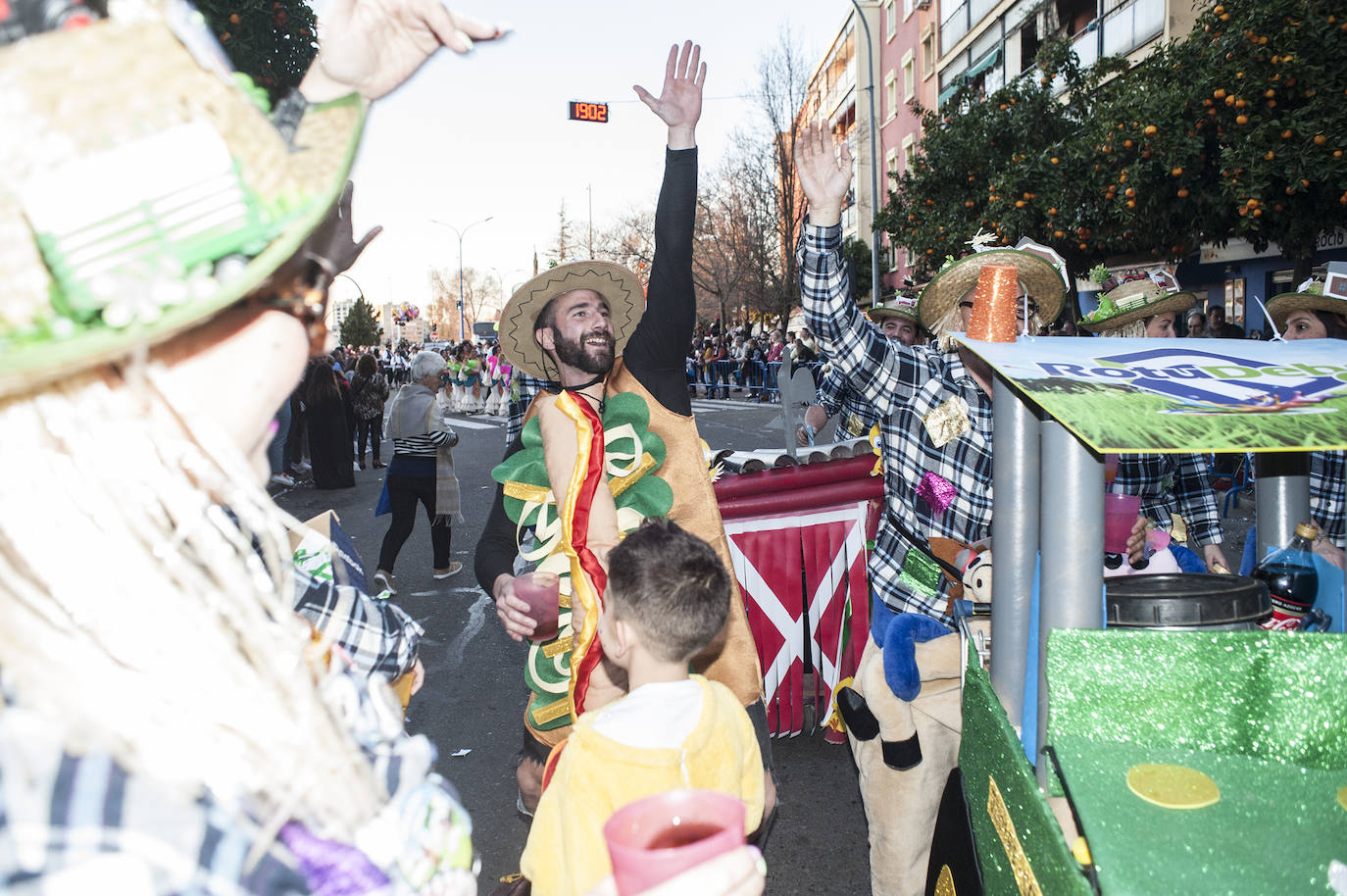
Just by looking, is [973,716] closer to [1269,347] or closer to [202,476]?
[1269,347]

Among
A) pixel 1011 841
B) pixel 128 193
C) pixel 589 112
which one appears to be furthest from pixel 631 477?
pixel 589 112

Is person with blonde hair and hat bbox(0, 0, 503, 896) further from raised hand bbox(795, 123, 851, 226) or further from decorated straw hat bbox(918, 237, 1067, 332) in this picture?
decorated straw hat bbox(918, 237, 1067, 332)

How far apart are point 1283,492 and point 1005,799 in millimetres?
1489

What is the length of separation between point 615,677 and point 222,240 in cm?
175

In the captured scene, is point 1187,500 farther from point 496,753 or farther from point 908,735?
point 496,753

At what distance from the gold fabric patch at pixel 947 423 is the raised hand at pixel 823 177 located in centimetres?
67

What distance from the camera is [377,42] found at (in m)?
0.94

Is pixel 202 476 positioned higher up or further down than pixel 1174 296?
further down

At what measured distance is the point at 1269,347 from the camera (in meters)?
1.84

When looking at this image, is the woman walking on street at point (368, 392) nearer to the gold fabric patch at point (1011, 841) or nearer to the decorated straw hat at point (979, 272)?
the decorated straw hat at point (979, 272)

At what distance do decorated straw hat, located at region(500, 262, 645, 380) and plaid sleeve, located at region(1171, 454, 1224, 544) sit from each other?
2187 millimetres

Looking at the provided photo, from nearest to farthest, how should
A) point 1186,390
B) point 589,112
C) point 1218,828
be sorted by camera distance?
point 1218,828
point 1186,390
point 589,112

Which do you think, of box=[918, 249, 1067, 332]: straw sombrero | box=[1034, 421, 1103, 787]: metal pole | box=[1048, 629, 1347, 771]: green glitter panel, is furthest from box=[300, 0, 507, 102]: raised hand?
box=[918, 249, 1067, 332]: straw sombrero

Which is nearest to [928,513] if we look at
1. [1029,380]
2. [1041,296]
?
[1041,296]
